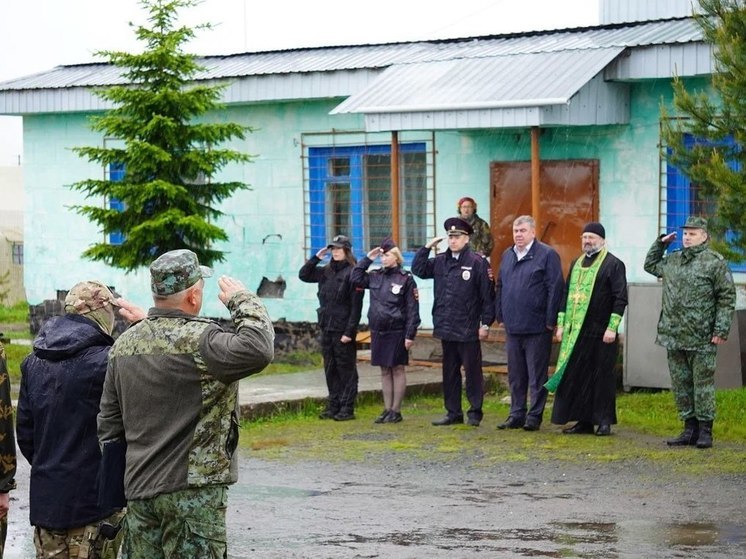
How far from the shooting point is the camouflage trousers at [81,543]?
5965mm

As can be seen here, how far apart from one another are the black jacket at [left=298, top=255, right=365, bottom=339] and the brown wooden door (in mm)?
3267

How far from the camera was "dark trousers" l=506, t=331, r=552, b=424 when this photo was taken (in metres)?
12.3

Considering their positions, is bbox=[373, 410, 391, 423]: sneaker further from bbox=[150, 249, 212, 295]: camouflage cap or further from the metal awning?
bbox=[150, 249, 212, 295]: camouflage cap

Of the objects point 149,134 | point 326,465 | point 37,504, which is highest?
point 149,134

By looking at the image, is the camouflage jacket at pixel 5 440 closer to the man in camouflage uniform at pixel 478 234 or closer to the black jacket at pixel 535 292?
the black jacket at pixel 535 292

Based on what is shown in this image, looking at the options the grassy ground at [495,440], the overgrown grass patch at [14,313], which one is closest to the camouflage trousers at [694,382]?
the grassy ground at [495,440]

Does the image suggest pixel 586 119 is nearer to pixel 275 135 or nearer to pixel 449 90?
pixel 449 90

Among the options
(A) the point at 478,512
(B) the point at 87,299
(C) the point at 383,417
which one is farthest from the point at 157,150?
(B) the point at 87,299

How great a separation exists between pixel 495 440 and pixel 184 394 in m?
6.84

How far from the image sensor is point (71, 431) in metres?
6.00

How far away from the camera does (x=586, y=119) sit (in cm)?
1501

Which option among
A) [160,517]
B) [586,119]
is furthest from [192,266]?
[586,119]

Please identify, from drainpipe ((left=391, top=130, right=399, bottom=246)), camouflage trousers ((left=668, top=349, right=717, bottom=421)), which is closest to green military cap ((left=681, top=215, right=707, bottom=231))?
camouflage trousers ((left=668, top=349, right=717, bottom=421))

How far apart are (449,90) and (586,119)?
1.70 meters
